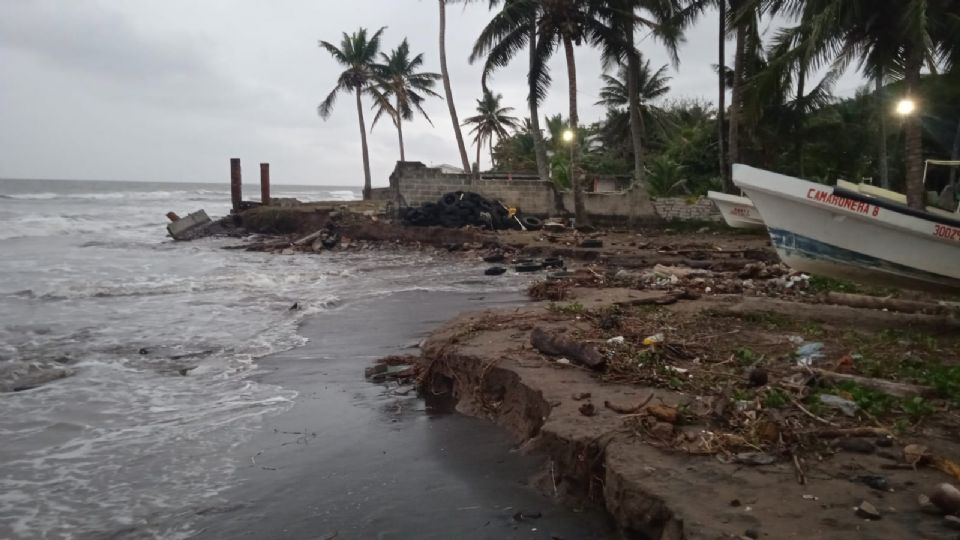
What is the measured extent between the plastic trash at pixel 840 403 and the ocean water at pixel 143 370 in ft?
13.2

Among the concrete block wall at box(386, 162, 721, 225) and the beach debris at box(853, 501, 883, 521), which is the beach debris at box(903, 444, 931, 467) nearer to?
the beach debris at box(853, 501, 883, 521)

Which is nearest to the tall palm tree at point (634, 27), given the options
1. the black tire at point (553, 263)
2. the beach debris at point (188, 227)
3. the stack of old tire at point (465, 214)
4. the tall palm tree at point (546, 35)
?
the tall palm tree at point (546, 35)

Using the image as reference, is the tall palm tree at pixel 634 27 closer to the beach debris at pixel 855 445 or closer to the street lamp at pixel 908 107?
the street lamp at pixel 908 107

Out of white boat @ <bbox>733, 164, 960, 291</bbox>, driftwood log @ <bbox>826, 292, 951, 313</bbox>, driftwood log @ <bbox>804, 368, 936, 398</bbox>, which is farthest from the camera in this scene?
white boat @ <bbox>733, 164, 960, 291</bbox>

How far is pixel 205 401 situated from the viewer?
20.1 ft

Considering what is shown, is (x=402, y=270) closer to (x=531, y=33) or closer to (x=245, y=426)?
(x=245, y=426)

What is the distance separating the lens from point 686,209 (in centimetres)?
2084

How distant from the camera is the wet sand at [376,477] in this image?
3.62 metres

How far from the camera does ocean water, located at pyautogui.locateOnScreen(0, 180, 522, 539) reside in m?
4.25

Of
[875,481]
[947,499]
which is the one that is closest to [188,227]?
[875,481]

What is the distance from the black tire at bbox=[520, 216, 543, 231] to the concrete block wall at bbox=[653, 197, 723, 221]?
3904 millimetres

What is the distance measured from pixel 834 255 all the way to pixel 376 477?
6.22m

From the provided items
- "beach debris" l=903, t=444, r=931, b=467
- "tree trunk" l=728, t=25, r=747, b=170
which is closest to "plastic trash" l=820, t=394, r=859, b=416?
"beach debris" l=903, t=444, r=931, b=467

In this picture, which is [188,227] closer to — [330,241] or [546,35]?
[330,241]
